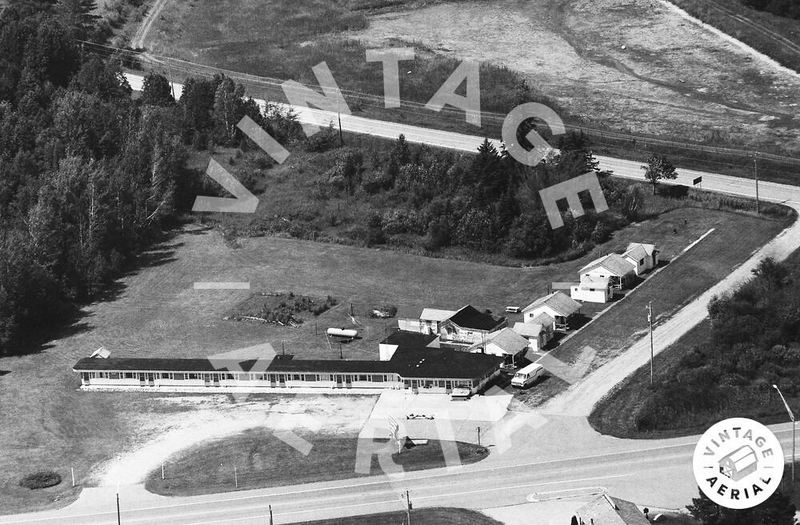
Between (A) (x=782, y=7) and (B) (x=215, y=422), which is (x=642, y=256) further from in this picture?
(A) (x=782, y=7)

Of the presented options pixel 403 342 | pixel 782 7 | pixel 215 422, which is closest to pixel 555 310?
pixel 403 342

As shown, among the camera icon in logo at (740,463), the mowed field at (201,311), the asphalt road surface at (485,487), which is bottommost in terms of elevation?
the mowed field at (201,311)

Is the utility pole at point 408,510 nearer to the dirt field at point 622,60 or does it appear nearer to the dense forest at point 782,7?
the dirt field at point 622,60

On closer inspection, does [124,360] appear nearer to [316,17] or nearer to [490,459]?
[490,459]

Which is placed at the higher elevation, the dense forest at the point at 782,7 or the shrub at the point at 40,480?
the dense forest at the point at 782,7

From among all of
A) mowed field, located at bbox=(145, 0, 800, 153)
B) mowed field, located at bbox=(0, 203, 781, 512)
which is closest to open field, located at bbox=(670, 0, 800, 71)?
mowed field, located at bbox=(145, 0, 800, 153)

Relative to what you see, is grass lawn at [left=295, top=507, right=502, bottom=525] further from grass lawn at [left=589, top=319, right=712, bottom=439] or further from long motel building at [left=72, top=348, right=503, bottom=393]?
long motel building at [left=72, top=348, right=503, bottom=393]

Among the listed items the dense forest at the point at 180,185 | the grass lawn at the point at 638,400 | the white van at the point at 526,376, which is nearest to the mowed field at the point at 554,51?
the dense forest at the point at 180,185
